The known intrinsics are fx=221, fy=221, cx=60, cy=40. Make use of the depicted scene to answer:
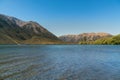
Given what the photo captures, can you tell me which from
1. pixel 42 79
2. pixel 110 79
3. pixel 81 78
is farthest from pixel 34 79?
pixel 110 79

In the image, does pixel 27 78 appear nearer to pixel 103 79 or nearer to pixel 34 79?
pixel 34 79

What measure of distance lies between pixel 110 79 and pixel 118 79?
1101mm

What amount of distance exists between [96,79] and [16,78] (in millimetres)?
11240

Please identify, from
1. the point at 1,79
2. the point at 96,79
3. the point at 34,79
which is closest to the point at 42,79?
the point at 34,79

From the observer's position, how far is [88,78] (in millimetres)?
31984

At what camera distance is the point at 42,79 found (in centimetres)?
3073

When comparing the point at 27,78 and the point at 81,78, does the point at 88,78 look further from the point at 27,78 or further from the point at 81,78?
the point at 27,78

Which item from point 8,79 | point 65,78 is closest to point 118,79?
point 65,78

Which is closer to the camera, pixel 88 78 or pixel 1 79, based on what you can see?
pixel 1 79

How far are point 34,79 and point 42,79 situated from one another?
1105mm

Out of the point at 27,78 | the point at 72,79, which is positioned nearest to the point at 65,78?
the point at 72,79

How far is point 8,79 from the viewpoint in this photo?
1184 inches

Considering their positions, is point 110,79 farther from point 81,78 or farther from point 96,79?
point 81,78

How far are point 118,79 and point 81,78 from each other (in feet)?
17.1
